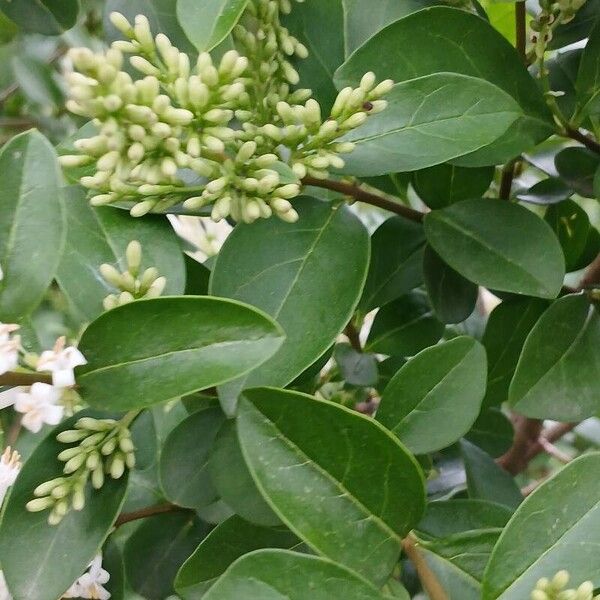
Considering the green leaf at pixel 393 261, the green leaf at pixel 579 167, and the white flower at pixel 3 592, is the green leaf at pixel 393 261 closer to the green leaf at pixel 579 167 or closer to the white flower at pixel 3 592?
the green leaf at pixel 579 167

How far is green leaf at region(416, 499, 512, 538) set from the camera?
0.67 metres

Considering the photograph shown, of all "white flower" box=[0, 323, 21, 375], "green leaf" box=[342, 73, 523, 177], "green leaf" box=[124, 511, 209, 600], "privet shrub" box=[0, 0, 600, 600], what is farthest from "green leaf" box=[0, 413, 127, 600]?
"green leaf" box=[342, 73, 523, 177]

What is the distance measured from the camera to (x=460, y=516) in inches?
26.6

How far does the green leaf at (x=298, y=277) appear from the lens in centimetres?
58

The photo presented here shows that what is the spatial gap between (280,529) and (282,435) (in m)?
0.17

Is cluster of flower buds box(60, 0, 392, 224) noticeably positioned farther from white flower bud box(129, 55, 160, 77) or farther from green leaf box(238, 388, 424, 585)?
green leaf box(238, 388, 424, 585)

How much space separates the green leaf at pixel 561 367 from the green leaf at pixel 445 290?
86 mm

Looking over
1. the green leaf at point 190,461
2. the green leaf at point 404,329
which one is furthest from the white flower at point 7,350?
the green leaf at point 404,329

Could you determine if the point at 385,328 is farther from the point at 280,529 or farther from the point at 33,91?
the point at 33,91

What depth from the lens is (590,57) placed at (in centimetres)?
70

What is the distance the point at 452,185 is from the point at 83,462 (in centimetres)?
42

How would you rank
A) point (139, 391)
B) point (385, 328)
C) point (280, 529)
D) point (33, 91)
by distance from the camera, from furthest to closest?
point (33, 91), point (385, 328), point (280, 529), point (139, 391)

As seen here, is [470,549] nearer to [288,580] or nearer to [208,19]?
[288,580]

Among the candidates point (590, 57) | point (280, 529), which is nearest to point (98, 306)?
point (280, 529)
